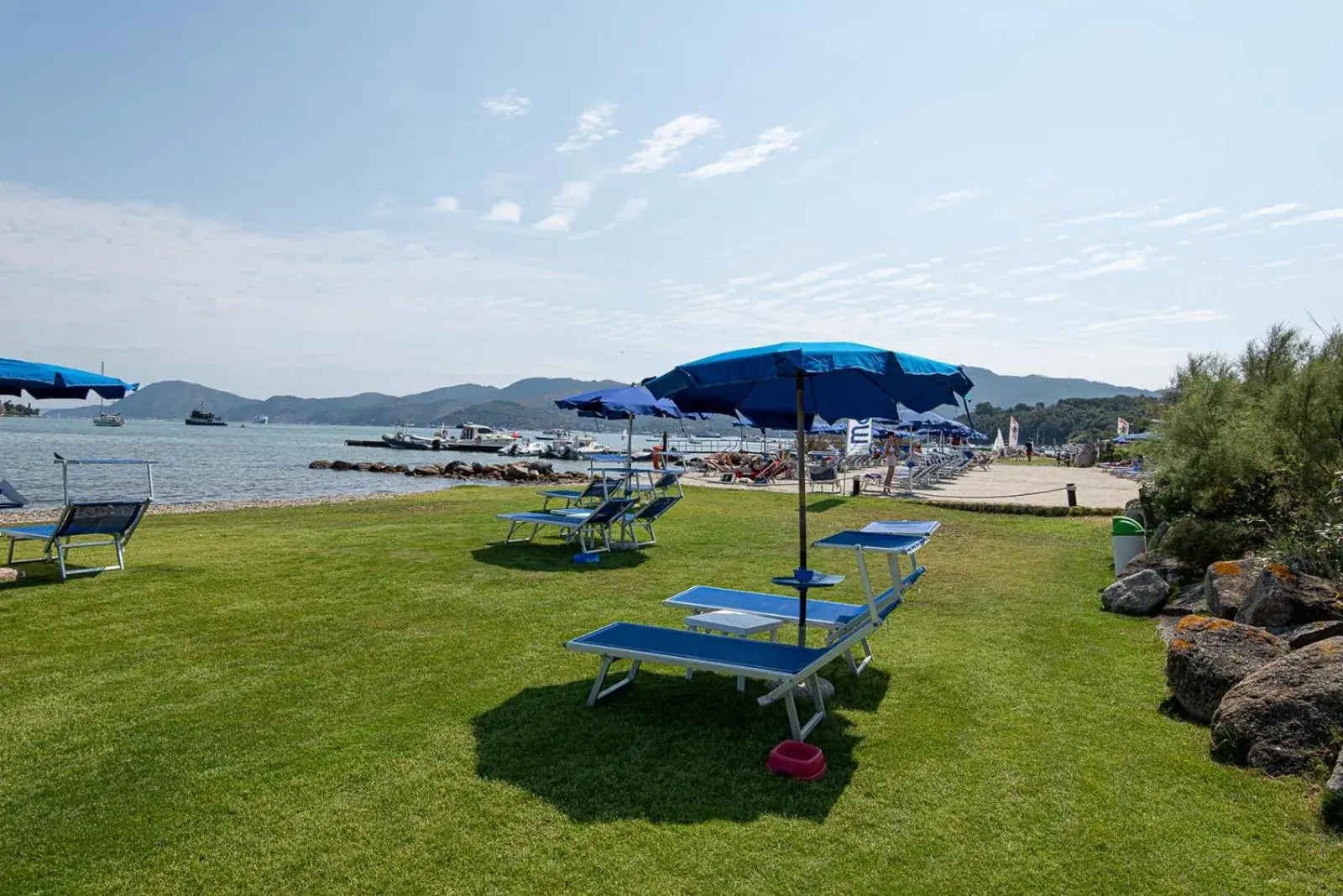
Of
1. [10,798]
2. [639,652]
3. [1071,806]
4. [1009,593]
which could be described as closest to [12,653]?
[10,798]

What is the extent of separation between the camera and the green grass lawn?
265 cm

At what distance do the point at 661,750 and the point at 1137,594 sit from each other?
4852 millimetres

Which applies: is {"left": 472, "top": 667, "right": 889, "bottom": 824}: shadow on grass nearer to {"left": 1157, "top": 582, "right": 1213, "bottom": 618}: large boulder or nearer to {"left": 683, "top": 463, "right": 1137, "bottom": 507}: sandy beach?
{"left": 1157, "top": 582, "right": 1213, "bottom": 618}: large boulder

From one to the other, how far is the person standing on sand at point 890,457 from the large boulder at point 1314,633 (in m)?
14.4

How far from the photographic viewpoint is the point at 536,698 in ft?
13.8

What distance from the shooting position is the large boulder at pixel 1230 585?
534cm

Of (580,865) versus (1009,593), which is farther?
(1009,593)

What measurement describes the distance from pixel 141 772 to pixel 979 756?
12.2 feet

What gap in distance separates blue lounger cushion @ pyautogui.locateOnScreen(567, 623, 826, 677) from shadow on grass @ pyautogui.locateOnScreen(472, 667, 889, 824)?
0.39 metres

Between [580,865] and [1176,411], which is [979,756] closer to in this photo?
[580,865]

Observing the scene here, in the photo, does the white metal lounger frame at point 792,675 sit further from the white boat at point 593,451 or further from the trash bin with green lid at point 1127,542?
the white boat at point 593,451

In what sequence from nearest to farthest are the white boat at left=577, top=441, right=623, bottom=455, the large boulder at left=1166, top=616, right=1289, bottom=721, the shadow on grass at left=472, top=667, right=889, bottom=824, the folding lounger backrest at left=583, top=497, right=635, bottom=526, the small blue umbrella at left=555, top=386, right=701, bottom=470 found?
1. the shadow on grass at left=472, top=667, right=889, bottom=824
2. the large boulder at left=1166, top=616, right=1289, bottom=721
3. the folding lounger backrest at left=583, top=497, right=635, bottom=526
4. the small blue umbrella at left=555, top=386, right=701, bottom=470
5. the white boat at left=577, top=441, right=623, bottom=455

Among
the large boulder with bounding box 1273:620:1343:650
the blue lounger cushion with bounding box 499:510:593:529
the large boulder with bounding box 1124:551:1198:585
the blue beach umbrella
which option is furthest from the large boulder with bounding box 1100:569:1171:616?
the blue lounger cushion with bounding box 499:510:593:529

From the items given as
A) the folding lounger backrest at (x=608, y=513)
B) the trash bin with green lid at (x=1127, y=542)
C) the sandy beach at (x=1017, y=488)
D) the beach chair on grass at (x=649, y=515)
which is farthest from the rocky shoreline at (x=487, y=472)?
the trash bin with green lid at (x=1127, y=542)
